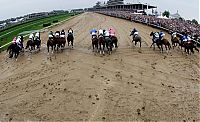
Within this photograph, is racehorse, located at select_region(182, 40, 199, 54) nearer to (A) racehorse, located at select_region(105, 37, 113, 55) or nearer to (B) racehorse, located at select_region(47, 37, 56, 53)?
(A) racehorse, located at select_region(105, 37, 113, 55)

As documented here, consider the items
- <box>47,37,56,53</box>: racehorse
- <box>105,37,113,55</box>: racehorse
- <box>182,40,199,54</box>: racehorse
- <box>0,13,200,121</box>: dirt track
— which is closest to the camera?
<box>0,13,200,121</box>: dirt track

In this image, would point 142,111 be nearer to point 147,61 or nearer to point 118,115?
point 118,115

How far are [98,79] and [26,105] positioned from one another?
387 cm

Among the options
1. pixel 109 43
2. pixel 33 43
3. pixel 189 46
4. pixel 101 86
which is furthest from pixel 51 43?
pixel 189 46

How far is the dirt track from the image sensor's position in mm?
12289

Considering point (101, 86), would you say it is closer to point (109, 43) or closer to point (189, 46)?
point (109, 43)

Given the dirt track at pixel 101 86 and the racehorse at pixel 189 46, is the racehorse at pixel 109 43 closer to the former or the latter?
the dirt track at pixel 101 86

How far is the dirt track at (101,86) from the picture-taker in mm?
12289

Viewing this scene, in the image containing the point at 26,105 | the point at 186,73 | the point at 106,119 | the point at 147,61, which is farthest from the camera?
the point at 147,61

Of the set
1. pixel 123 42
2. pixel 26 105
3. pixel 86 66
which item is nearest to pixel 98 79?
pixel 86 66

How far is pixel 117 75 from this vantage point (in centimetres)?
1678

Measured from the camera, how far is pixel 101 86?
1498cm

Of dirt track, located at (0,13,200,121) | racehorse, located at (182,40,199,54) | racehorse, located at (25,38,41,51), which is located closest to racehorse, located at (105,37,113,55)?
dirt track, located at (0,13,200,121)

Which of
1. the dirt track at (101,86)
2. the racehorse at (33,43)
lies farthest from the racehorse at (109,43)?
the racehorse at (33,43)
